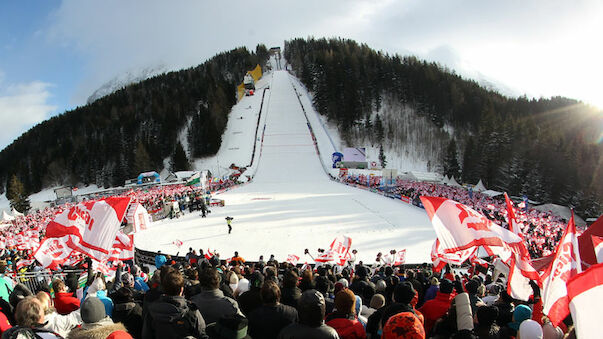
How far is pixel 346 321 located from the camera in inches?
118

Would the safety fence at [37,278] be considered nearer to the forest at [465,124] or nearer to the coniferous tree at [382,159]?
the forest at [465,124]

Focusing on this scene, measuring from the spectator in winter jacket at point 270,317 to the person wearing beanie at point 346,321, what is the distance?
37 centimetres

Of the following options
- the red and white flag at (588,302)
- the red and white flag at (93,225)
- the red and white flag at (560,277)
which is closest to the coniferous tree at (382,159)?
the red and white flag at (93,225)

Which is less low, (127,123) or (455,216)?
(127,123)

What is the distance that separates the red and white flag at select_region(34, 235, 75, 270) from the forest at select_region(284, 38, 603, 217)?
4166 cm

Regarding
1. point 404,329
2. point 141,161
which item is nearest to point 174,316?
point 404,329

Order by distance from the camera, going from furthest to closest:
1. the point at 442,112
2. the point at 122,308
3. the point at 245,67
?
A: the point at 245,67 < the point at 442,112 < the point at 122,308

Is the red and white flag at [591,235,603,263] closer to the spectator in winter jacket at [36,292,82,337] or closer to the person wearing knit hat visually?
the person wearing knit hat

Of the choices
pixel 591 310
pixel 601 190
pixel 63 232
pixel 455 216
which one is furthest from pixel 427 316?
pixel 601 190

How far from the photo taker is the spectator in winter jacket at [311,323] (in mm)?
2518

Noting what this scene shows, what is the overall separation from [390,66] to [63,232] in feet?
264

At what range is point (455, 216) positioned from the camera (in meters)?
5.77

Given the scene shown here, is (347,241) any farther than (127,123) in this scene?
No

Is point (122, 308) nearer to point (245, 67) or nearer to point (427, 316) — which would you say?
point (427, 316)
